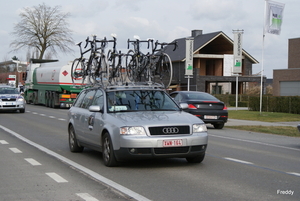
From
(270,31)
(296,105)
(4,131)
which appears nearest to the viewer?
(4,131)

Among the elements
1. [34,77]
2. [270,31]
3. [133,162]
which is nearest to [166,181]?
[133,162]

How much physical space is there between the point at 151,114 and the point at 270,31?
21.1 m

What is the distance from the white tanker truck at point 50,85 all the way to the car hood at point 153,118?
81.9 feet

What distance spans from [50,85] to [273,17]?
17.5m

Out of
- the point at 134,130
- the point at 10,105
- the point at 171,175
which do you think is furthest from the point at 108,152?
the point at 10,105

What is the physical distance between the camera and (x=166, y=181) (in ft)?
25.0

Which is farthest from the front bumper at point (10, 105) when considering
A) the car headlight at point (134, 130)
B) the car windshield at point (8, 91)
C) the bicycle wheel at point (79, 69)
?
the car headlight at point (134, 130)

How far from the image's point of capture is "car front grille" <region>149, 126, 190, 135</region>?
8508mm

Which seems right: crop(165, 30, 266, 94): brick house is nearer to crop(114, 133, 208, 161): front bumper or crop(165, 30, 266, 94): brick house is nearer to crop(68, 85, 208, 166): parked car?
crop(68, 85, 208, 166): parked car

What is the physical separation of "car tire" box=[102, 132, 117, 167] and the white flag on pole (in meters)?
21.4

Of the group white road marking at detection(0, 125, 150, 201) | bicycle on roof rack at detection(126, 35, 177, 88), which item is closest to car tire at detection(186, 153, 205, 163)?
white road marking at detection(0, 125, 150, 201)

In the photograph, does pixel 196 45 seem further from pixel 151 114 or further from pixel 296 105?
pixel 151 114

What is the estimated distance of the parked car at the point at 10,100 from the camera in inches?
1123

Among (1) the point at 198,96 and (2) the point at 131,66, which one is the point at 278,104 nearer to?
(1) the point at 198,96
